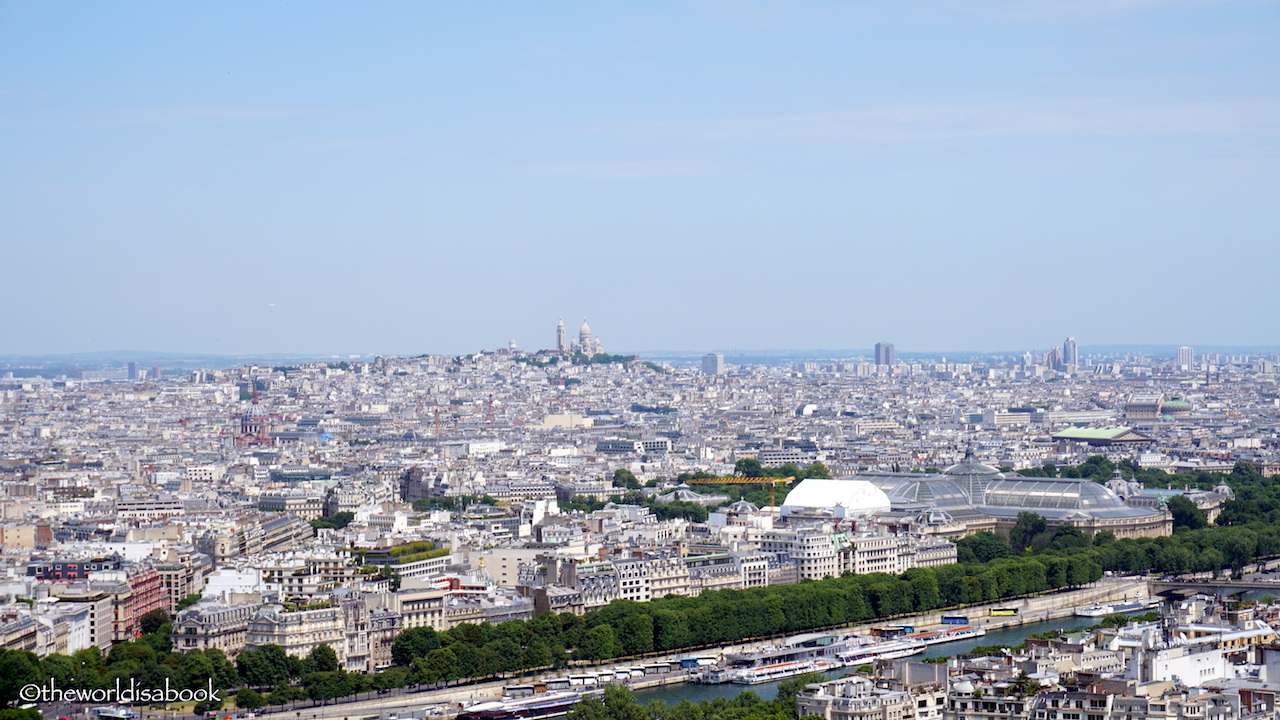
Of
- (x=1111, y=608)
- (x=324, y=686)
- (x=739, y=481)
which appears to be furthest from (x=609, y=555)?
(x=739, y=481)

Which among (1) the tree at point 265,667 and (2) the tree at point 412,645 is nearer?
(1) the tree at point 265,667

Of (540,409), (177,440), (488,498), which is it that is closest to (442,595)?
(488,498)

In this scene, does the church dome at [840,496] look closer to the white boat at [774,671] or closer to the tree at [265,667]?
the white boat at [774,671]

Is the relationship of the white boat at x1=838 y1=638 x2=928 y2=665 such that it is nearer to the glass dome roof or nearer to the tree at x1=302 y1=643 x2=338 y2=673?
the tree at x1=302 y1=643 x2=338 y2=673

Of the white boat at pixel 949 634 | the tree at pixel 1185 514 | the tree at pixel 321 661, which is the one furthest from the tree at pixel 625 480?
the tree at pixel 321 661

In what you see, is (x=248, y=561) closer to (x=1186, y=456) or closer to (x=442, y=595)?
(x=442, y=595)

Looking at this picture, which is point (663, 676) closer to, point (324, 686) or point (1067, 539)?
point (324, 686)
